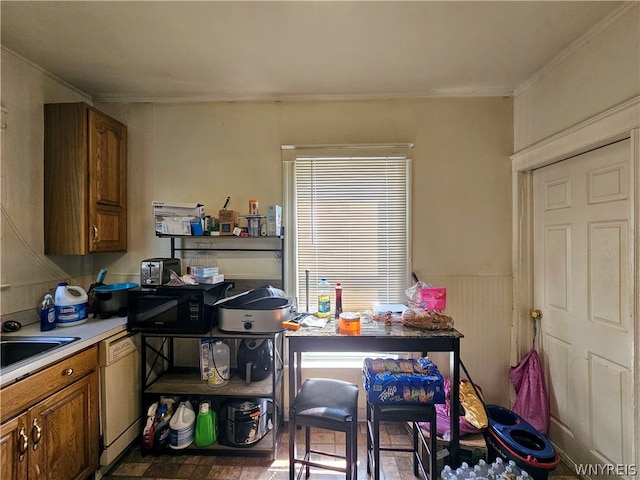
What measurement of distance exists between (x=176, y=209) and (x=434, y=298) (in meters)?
2.02

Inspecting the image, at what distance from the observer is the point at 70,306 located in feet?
5.61

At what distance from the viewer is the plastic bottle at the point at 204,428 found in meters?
1.80

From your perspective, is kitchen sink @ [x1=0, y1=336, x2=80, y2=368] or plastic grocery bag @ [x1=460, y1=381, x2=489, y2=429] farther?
plastic grocery bag @ [x1=460, y1=381, x2=489, y2=429]

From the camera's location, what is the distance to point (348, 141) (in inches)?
87.2

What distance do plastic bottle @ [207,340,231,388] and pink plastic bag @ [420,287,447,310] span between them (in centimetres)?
147

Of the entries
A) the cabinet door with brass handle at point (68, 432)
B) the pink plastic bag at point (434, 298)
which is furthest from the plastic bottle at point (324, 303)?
the cabinet door with brass handle at point (68, 432)

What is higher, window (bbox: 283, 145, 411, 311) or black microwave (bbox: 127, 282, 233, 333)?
window (bbox: 283, 145, 411, 311)

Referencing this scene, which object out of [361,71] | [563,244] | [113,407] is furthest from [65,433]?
[563,244]

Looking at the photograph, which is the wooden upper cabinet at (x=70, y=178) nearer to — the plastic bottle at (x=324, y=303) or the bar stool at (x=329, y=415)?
the plastic bottle at (x=324, y=303)

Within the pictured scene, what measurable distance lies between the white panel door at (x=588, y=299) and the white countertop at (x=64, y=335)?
2.88 meters

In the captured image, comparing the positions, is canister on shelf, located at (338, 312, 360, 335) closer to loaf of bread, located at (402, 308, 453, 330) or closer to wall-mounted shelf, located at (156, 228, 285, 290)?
loaf of bread, located at (402, 308, 453, 330)

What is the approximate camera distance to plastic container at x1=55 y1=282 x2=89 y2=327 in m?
1.69

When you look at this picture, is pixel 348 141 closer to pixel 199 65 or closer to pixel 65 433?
pixel 199 65

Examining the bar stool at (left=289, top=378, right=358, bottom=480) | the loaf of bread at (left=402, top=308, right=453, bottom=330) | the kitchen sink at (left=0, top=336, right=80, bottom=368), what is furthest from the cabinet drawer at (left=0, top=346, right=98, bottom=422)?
the loaf of bread at (left=402, top=308, right=453, bottom=330)
